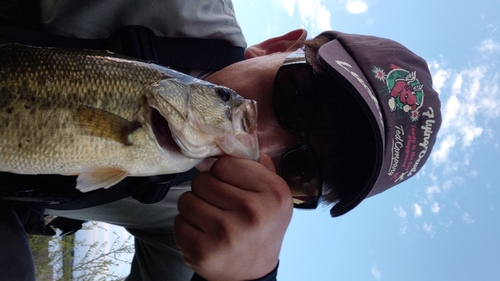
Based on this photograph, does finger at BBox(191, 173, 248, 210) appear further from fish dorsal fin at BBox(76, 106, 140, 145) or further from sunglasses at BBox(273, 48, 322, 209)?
sunglasses at BBox(273, 48, 322, 209)

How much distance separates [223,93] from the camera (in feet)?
6.35

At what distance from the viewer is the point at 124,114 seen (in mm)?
1727

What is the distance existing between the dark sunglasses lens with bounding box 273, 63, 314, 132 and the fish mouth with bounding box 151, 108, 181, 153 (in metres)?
0.77

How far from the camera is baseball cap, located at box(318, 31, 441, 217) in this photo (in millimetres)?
2162

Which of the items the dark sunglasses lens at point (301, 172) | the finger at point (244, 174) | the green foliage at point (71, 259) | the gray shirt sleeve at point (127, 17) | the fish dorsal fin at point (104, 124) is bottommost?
the green foliage at point (71, 259)

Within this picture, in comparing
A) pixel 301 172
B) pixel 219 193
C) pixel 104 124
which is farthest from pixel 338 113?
pixel 104 124

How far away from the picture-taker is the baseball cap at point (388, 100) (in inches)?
85.1

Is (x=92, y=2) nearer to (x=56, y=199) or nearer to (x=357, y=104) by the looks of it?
(x=56, y=199)

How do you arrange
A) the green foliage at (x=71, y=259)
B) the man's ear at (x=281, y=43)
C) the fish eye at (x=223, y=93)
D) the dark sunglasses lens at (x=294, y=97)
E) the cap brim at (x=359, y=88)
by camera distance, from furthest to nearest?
the green foliage at (x=71, y=259)
the man's ear at (x=281, y=43)
the dark sunglasses lens at (x=294, y=97)
the cap brim at (x=359, y=88)
the fish eye at (x=223, y=93)

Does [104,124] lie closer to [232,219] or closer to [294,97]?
[232,219]

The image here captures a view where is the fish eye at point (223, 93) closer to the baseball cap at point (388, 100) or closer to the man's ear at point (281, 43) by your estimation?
the baseball cap at point (388, 100)

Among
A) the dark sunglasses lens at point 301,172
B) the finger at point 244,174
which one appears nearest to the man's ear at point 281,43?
the dark sunglasses lens at point 301,172

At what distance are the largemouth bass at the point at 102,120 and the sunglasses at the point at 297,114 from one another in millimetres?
508

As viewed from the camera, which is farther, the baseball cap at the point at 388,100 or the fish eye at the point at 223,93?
the baseball cap at the point at 388,100
